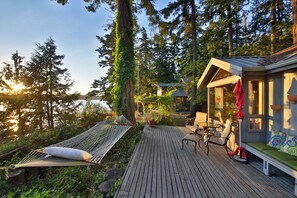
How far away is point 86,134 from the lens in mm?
4836

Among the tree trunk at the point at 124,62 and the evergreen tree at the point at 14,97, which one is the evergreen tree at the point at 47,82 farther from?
the tree trunk at the point at 124,62

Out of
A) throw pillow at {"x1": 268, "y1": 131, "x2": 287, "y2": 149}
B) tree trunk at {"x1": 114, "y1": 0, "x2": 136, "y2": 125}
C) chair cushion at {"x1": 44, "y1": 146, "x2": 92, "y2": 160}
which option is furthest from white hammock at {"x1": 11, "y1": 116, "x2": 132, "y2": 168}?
throw pillow at {"x1": 268, "y1": 131, "x2": 287, "y2": 149}

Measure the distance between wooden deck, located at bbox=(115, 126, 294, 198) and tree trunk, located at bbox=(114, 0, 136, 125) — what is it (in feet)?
8.95

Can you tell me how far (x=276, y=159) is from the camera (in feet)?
9.31

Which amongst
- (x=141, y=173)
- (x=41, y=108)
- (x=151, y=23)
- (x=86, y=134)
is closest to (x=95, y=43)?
(x=41, y=108)

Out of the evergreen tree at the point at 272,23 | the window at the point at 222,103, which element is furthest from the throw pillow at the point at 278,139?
the evergreen tree at the point at 272,23

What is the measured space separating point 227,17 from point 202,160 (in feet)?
32.7

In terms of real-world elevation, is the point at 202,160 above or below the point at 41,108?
below

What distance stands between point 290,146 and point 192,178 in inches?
82.1

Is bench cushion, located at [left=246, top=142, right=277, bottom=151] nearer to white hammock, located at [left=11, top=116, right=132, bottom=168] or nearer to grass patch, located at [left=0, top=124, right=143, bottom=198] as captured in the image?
grass patch, located at [left=0, top=124, right=143, bottom=198]

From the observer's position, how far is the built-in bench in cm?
252

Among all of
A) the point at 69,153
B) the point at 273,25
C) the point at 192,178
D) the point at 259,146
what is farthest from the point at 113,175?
the point at 273,25

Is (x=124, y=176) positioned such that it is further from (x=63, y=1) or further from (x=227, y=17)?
(x=227, y=17)

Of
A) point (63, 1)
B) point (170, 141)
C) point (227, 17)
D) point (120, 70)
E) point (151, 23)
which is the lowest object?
point (170, 141)
